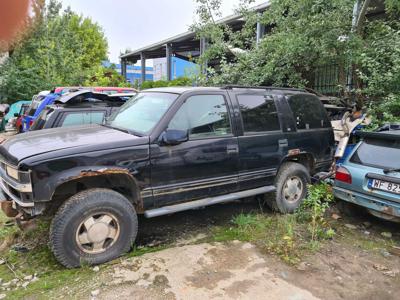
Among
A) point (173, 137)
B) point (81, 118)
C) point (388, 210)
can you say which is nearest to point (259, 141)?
point (173, 137)

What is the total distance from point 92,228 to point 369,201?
12.0 ft

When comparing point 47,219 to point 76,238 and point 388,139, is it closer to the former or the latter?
point 76,238

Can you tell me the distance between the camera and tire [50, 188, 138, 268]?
11.2 feet

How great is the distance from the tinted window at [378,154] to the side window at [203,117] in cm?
209

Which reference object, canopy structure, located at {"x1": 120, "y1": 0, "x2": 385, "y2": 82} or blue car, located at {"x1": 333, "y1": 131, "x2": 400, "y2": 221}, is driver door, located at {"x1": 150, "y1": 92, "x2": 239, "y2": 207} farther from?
canopy structure, located at {"x1": 120, "y1": 0, "x2": 385, "y2": 82}

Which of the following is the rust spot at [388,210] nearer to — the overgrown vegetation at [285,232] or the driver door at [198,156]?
the overgrown vegetation at [285,232]

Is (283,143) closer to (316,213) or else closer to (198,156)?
(316,213)

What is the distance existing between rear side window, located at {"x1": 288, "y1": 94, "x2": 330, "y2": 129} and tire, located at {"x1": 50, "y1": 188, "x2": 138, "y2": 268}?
3.14 meters

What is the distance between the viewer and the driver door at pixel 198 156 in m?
3.95

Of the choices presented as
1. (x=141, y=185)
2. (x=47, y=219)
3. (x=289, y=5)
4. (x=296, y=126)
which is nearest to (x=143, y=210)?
(x=141, y=185)

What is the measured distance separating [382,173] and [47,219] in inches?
179

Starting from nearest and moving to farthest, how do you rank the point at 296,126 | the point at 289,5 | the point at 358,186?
the point at 358,186
the point at 296,126
the point at 289,5

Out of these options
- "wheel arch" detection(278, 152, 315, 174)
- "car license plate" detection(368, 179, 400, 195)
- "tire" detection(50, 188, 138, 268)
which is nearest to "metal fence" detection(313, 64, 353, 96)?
"wheel arch" detection(278, 152, 315, 174)

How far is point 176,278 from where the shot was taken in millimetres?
3434
